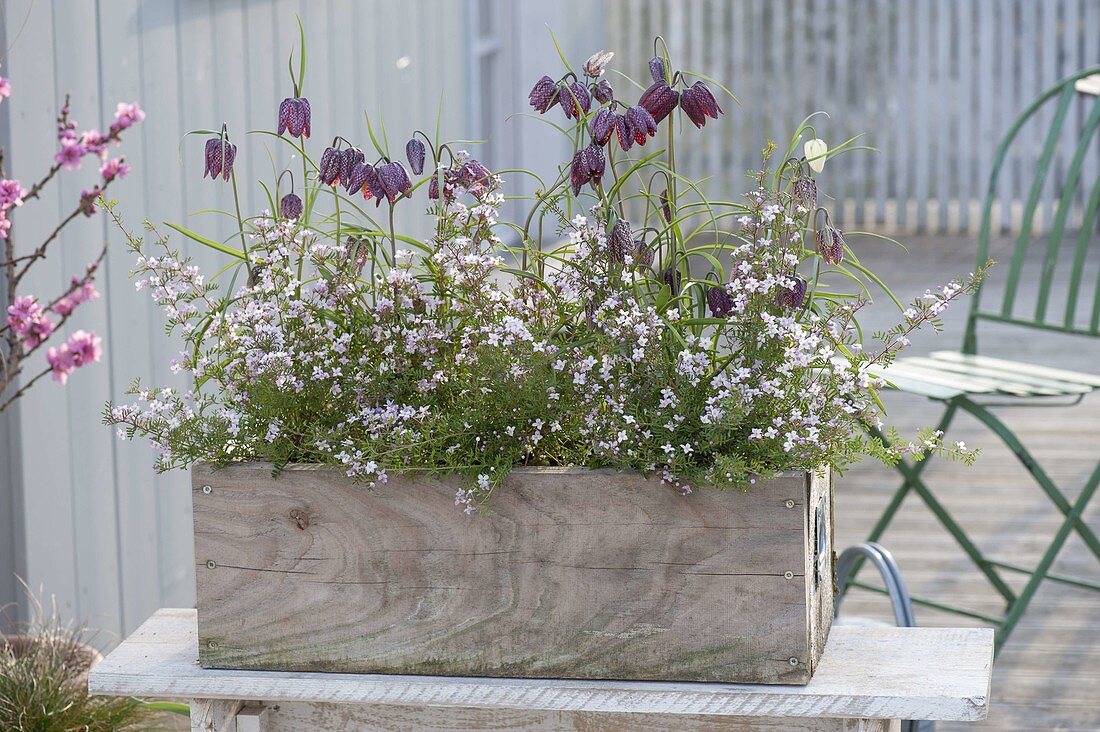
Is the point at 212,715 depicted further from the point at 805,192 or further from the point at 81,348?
the point at 805,192

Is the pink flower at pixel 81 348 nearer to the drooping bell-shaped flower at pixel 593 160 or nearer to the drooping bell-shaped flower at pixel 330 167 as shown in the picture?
the drooping bell-shaped flower at pixel 330 167

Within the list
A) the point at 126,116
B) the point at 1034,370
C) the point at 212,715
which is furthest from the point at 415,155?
the point at 1034,370

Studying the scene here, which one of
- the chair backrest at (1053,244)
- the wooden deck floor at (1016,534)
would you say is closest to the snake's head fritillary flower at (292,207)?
the chair backrest at (1053,244)

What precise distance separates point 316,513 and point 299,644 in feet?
0.38

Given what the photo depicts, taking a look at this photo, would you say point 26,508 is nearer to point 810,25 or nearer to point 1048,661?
point 1048,661

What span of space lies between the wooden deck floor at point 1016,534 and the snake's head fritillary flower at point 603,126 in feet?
5.28

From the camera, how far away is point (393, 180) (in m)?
1.14

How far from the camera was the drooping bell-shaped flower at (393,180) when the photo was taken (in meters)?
1.14

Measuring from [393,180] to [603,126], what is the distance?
0.18 metres

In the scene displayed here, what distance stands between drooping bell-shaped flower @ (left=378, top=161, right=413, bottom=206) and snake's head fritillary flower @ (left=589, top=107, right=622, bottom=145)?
0.16m

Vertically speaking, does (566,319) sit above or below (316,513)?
above

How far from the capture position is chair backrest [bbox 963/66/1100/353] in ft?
7.79

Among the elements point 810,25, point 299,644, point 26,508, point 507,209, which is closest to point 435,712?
point 299,644

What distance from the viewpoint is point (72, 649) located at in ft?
5.85
